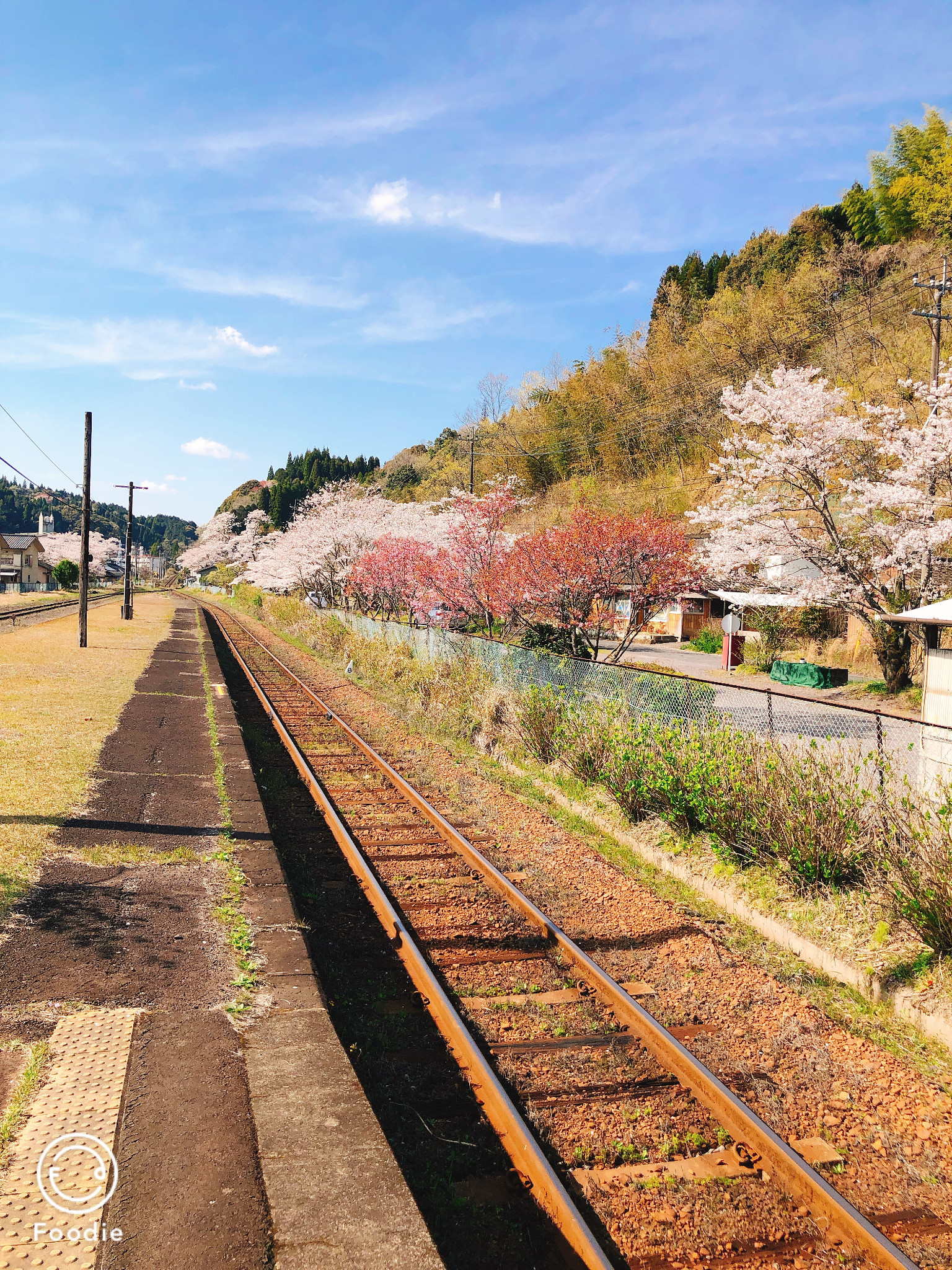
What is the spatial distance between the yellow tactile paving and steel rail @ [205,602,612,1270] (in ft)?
6.24

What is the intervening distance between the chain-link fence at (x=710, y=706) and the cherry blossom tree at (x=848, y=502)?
5087 mm

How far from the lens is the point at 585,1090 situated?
4.74m

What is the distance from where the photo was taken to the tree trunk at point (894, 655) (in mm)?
23359

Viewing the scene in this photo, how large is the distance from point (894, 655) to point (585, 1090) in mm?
22088

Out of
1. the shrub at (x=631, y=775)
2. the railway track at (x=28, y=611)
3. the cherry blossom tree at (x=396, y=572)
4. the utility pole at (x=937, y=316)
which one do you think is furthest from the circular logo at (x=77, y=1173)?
the railway track at (x=28, y=611)

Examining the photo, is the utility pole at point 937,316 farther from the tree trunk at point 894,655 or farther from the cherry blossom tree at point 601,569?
the cherry blossom tree at point 601,569

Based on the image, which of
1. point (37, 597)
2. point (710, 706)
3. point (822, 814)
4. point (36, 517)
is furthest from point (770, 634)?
point (36, 517)

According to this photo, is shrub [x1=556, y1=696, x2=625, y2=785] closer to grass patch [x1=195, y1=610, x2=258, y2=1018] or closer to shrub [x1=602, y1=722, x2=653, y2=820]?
shrub [x1=602, y1=722, x2=653, y2=820]

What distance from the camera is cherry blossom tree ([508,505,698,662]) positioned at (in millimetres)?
15047

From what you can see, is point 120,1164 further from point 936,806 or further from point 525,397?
point 525,397

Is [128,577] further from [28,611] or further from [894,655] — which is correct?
[894,655]

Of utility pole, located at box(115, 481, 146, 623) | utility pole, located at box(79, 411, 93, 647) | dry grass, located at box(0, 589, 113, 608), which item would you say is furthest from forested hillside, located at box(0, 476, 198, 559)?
utility pole, located at box(79, 411, 93, 647)

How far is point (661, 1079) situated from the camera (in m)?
4.90

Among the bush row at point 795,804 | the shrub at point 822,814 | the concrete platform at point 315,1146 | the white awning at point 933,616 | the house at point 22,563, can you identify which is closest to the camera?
the concrete platform at point 315,1146
